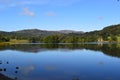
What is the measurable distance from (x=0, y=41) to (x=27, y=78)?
172406 mm

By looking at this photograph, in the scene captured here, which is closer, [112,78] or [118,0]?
[118,0]

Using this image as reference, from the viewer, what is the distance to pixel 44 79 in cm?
Result: 3206

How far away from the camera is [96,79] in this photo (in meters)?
31.7

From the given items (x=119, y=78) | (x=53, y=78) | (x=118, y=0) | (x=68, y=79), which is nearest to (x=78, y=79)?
(x=68, y=79)

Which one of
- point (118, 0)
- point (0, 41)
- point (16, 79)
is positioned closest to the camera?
point (118, 0)

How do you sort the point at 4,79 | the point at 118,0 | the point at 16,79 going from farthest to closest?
the point at 16,79 < the point at 4,79 < the point at 118,0

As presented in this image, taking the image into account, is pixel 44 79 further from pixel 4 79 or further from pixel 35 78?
Answer: pixel 4 79

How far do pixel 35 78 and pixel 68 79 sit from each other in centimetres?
464

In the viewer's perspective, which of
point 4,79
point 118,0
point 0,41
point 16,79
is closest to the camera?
point 118,0

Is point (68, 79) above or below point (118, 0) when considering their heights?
below

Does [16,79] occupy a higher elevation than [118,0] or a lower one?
lower

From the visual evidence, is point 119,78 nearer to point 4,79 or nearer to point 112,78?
point 112,78

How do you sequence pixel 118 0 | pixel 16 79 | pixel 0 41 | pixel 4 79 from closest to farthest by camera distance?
1. pixel 118 0
2. pixel 4 79
3. pixel 16 79
4. pixel 0 41

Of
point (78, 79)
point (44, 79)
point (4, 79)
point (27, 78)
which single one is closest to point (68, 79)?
point (78, 79)
